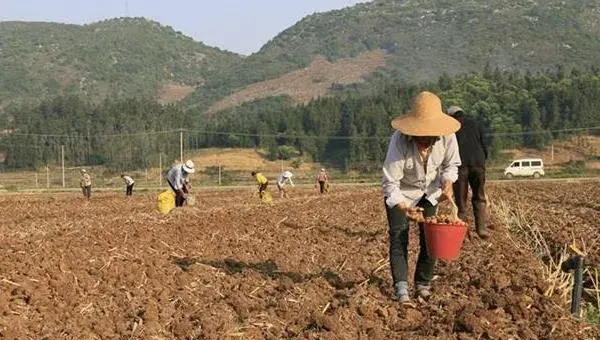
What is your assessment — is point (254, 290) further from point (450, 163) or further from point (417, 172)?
point (450, 163)

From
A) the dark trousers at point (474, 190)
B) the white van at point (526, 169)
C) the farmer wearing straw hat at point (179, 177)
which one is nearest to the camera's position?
the dark trousers at point (474, 190)

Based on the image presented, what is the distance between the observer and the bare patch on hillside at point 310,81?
16025 centimetres

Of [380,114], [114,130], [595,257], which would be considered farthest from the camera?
[114,130]

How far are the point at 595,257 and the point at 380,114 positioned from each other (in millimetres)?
71969

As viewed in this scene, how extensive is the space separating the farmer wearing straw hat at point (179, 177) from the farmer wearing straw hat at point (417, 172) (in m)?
10.1

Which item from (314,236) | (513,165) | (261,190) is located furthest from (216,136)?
(314,236)

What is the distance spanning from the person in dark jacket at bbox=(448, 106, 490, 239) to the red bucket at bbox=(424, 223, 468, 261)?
354cm

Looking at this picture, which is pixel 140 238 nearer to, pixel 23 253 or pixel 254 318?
pixel 23 253

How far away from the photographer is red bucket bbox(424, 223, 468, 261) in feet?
18.1

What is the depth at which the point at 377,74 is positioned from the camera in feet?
561

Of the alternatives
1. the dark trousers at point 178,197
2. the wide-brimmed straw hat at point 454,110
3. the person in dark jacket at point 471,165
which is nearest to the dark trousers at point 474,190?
the person in dark jacket at point 471,165

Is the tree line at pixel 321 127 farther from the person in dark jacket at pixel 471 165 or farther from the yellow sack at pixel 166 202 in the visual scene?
the person in dark jacket at pixel 471 165

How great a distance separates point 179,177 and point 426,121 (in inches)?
416

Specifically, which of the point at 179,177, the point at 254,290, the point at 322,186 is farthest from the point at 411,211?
the point at 322,186
